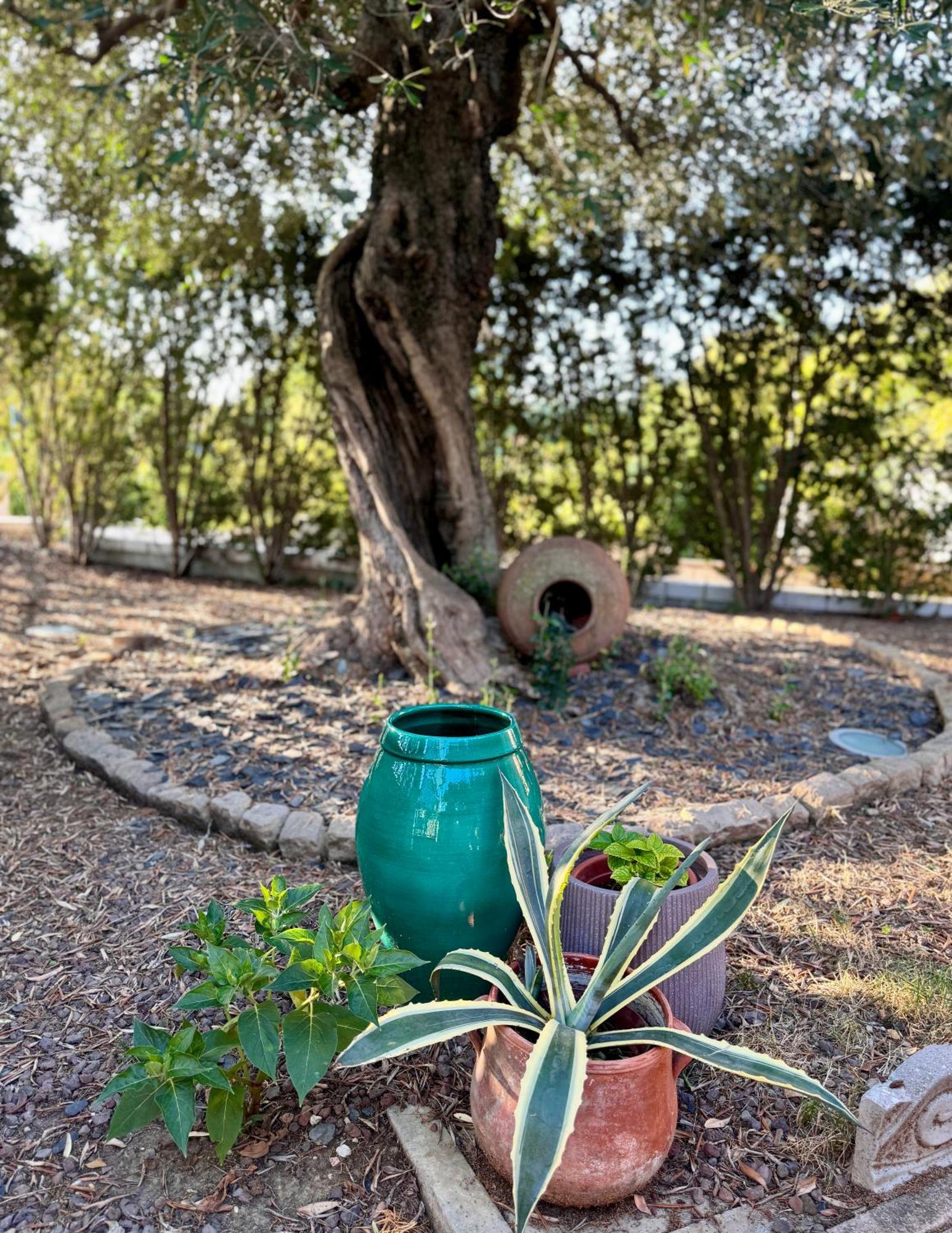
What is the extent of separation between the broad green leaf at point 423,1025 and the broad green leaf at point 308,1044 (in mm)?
81

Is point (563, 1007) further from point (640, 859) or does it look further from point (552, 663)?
point (552, 663)

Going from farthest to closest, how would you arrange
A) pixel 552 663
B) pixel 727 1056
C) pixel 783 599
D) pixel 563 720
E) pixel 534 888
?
pixel 783 599 → pixel 552 663 → pixel 563 720 → pixel 534 888 → pixel 727 1056

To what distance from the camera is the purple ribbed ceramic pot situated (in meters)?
2.06

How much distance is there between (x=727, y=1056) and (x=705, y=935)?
0.73 ft

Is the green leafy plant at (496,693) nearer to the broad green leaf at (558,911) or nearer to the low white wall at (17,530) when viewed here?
the broad green leaf at (558,911)

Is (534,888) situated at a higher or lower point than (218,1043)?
higher

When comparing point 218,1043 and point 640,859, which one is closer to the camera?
point 218,1043

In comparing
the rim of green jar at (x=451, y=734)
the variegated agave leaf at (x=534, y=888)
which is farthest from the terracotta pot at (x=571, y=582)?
the variegated agave leaf at (x=534, y=888)

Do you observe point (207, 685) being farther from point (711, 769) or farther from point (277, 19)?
point (277, 19)

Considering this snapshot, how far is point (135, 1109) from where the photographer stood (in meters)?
1.65

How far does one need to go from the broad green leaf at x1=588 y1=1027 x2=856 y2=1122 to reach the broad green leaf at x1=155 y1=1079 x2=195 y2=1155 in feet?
2.41

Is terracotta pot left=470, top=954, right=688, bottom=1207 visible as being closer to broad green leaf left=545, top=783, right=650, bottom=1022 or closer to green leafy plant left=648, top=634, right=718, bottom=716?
broad green leaf left=545, top=783, right=650, bottom=1022

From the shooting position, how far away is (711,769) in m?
3.66

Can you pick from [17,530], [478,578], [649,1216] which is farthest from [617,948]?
[17,530]
